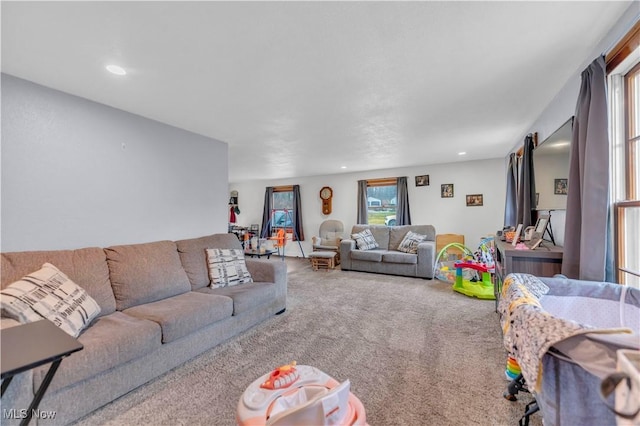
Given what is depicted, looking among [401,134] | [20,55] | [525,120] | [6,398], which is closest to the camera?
[6,398]

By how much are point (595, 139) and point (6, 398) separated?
138 inches

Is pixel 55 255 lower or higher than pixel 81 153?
lower

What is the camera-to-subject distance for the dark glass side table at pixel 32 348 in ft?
3.06

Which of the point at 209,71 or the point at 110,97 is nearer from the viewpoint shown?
the point at 209,71

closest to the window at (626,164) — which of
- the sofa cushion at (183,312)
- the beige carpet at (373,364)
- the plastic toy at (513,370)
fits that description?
the plastic toy at (513,370)

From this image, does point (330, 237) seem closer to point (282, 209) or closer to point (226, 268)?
point (282, 209)

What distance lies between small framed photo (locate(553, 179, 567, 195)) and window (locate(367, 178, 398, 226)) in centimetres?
409

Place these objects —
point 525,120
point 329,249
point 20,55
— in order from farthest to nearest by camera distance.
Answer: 1. point 329,249
2. point 525,120
3. point 20,55

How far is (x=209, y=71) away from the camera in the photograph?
6.70ft

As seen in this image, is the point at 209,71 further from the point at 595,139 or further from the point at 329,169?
the point at 329,169

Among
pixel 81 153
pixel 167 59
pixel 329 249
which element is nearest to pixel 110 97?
pixel 81 153

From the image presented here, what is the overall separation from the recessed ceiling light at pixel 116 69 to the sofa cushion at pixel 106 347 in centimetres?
185

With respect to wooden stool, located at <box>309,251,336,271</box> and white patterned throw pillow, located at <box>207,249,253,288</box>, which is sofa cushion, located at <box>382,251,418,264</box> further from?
white patterned throw pillow, located at <box>207,249,253,288</box>

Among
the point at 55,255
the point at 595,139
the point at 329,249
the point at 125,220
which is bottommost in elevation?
the point at 329,249
